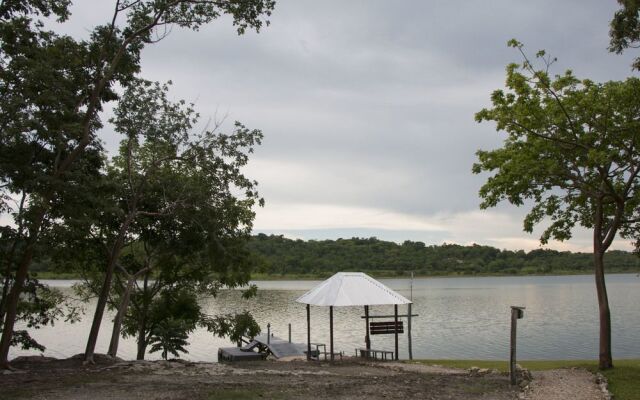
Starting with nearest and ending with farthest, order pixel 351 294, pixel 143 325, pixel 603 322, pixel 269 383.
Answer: pixel 269 383
pixel 603 322
pixel 351 294
pixel 143 325

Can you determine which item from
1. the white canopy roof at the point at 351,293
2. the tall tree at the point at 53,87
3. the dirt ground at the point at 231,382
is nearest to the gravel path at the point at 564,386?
the dirt ground at the point at 231,382

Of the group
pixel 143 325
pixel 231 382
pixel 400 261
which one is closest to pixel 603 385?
pixel 231 382

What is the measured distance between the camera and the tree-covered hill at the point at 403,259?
8525cm

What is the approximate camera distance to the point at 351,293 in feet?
60.8

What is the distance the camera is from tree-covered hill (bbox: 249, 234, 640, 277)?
85.2m

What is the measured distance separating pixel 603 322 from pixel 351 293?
25.1 feet

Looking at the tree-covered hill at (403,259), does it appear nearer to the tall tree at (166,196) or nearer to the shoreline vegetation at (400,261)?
the shoreline vegetation at (400,261)

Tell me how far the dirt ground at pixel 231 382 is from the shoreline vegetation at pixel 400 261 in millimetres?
32419

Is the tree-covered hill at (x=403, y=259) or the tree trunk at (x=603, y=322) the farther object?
the tree-covered hill at (x=403, y=259)

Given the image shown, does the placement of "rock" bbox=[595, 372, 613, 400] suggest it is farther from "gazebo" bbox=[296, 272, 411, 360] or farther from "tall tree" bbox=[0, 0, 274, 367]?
"tall tree" bbox=[0, 0, 274, 367]

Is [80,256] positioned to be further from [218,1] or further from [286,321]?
[286,321]

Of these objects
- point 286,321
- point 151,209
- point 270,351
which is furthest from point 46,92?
point 286,321

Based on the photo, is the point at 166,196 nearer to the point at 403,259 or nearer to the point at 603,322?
the point at 603,322

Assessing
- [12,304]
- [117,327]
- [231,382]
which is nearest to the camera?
[231,382]
